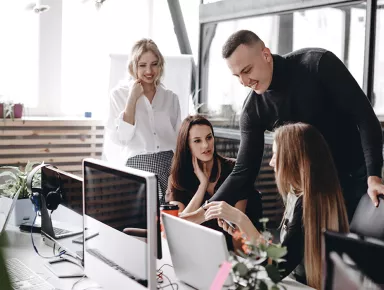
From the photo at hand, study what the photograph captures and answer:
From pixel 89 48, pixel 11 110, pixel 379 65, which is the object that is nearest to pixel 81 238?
pixel 379 65

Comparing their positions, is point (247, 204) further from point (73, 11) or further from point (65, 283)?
point (73, 11)

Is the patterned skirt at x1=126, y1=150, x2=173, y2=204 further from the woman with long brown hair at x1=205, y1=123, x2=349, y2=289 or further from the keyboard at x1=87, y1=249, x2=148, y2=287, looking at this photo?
the keyboard at x1=87, y1=249, x2=148, y2=287

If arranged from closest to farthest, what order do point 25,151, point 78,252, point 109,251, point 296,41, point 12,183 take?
point 109,251
point 78,252
point 12,183
point 296,41
point 25,151

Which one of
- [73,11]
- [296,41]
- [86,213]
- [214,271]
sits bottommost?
[214,271]

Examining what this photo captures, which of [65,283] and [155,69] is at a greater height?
[155,69]

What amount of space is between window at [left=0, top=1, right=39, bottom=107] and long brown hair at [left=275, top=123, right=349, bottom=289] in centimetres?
326

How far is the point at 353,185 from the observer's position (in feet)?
7.95

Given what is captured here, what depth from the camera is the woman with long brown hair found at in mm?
1769

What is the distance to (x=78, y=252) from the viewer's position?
181cm

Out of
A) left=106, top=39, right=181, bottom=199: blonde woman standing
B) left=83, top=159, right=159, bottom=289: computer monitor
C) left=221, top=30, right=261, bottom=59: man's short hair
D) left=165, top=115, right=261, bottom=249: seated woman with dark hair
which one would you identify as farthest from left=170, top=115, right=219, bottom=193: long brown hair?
left=83, top=159, right=159, bottom=289: computer monitor

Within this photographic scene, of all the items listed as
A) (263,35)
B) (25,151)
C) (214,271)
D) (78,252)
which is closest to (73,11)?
(25,151)

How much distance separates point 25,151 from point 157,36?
1.81 metres

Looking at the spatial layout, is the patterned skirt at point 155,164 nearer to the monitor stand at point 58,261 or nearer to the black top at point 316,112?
the black top at point 316,112

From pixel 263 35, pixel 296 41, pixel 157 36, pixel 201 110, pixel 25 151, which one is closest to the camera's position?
pixel 296 41
